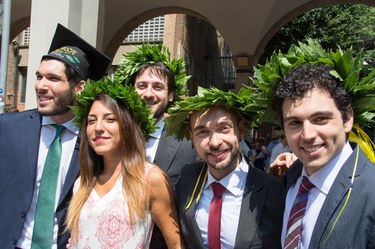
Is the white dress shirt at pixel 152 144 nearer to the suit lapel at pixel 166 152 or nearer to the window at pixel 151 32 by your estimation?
the suit lapel at pixel 166 152

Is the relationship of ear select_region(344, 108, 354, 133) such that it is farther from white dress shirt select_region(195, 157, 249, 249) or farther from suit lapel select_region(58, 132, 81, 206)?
suit lapel select_region(58, 132, 81, 206)

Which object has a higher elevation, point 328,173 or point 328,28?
point 328,28

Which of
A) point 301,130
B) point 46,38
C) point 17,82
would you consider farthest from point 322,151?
point 17,82

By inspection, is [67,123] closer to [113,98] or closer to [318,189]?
[113,98]

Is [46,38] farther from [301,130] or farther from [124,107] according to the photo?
[301,130]

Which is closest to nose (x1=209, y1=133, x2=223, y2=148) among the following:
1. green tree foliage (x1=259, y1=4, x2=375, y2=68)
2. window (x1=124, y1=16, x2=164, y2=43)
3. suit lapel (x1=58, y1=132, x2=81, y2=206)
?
suit lapel (x1=58, y1=132, x2=81, y2=206)

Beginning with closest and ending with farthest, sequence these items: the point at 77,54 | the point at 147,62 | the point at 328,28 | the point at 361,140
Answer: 1. the point at 361,140
2. the point at 77,54
3. the point at 147,62
4. the point at 328,28

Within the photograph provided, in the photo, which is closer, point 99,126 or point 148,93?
point 99,126

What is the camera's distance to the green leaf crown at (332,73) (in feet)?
6.71

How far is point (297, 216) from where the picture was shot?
6.65ft

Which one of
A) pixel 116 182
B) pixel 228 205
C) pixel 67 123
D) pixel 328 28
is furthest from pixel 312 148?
pixel 328 28

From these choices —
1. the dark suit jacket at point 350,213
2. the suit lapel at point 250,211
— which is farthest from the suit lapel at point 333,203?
the suit lapel at point 250,211

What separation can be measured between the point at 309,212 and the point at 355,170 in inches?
11.5

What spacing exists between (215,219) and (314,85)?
0.90 metres
